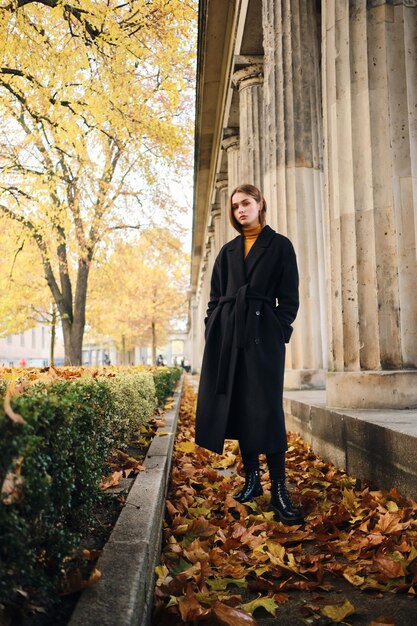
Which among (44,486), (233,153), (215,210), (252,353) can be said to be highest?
(215,210)

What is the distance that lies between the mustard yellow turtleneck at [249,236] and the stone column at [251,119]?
6.53 metres

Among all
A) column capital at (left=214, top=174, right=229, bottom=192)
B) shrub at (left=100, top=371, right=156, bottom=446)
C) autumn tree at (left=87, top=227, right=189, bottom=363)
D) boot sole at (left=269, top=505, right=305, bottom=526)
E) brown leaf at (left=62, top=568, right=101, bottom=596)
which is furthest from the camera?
autumn tree at (left=87, top=227, right=189, bottom=363)

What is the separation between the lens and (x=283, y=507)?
3.51m

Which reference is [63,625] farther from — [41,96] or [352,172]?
[41,96]

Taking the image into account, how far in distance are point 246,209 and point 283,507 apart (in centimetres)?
196

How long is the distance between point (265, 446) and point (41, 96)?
1002 centimetres

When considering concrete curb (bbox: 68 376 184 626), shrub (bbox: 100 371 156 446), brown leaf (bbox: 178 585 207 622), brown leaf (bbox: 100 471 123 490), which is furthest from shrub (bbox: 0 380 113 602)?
shrub (bbox: 100 371 156 446)

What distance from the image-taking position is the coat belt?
3.66 meters

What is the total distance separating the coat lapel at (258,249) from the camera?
149 inches

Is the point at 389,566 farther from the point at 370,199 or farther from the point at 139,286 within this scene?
the point at 139,286

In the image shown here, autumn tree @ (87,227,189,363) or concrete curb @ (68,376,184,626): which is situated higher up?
autumn tree @ (87,227,189,363)

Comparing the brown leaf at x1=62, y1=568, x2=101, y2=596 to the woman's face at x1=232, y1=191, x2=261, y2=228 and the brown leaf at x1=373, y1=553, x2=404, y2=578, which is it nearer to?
the brown leaf at x1=373, y1=553, x2=404, y2=578

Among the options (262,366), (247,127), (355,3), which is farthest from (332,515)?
(247,127)

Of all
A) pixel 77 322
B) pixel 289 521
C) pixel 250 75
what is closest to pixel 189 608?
pixel 289 521
